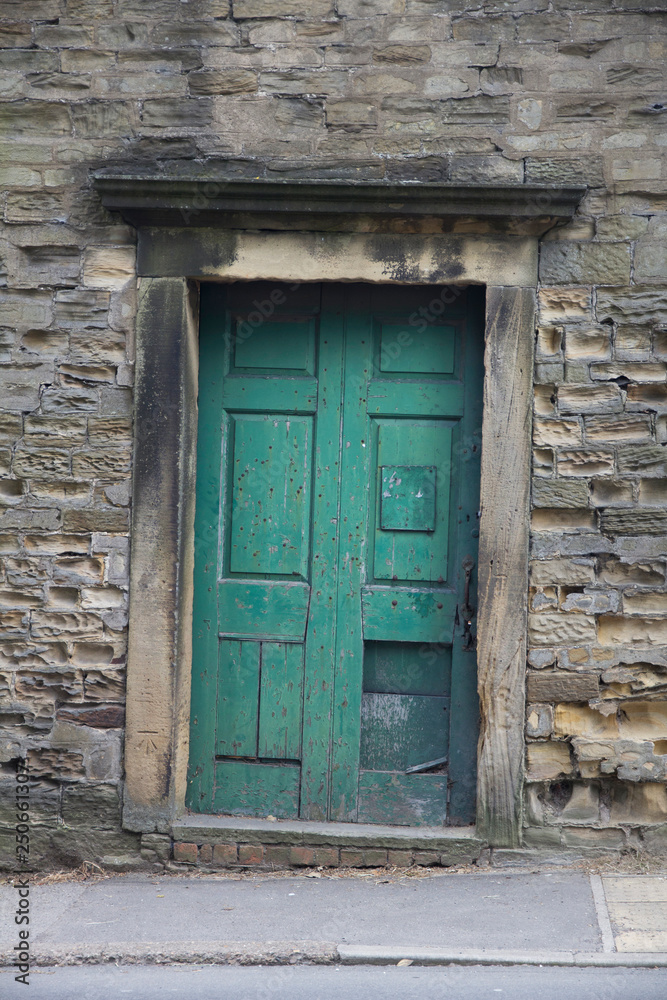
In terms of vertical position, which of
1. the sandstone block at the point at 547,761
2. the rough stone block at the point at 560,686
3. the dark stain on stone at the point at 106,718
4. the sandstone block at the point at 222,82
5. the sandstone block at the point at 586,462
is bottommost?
the sandstone block at the point at 547,761

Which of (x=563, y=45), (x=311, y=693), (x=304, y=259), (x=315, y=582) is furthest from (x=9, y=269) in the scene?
(x=563, y=45)

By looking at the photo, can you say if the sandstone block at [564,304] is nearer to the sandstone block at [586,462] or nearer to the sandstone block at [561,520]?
the sandstone block at [586,462]

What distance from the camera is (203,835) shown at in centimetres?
379

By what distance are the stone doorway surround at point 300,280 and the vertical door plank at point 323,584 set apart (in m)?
0.25

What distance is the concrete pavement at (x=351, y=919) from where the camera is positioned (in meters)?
3.04

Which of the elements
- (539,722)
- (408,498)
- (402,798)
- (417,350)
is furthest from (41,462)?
(539,722)

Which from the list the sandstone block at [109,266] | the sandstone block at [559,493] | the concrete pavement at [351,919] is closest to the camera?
the concrete pavement at [351,919]

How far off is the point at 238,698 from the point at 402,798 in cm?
85

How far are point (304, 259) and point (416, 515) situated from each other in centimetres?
121

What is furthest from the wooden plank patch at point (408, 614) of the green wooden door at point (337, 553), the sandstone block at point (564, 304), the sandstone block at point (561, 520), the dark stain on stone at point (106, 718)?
the sandstone block at point (564, 304)

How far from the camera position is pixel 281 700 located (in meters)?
3.94

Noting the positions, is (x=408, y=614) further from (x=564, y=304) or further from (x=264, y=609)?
(x=564, y=304)

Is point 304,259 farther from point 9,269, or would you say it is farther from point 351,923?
point 351,923

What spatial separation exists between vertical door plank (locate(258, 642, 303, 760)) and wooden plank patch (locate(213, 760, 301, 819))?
0.08 metres
